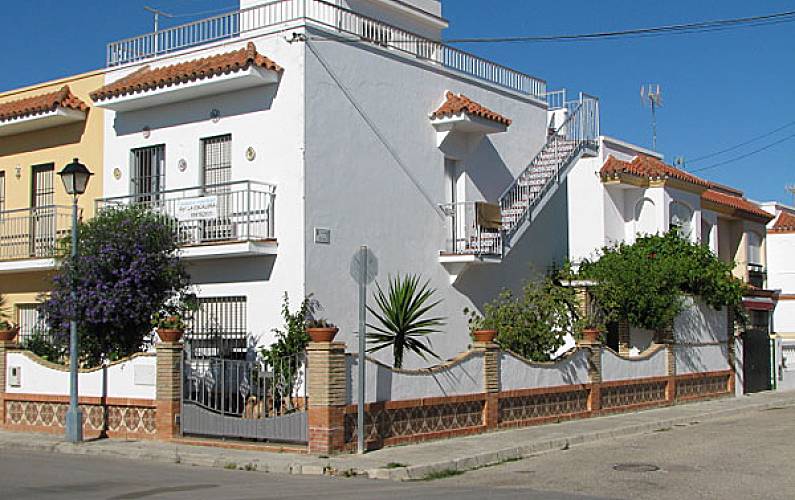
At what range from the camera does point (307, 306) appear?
1950 centimetres

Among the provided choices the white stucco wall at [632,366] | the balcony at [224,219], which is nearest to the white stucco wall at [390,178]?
the balcony at [224,219]

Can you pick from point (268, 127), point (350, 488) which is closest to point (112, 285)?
point (268, 127)

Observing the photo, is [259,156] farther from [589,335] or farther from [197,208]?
[589,335]

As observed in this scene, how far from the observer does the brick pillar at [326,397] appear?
49.6ft

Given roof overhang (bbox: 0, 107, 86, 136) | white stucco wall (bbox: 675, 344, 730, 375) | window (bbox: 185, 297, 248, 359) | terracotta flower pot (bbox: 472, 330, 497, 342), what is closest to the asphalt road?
terracotta flower pot (bbox: 472, 330, 497, 342)

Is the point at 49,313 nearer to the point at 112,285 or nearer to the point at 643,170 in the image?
the point at 112,285

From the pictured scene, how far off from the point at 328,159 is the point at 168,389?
5.92 m

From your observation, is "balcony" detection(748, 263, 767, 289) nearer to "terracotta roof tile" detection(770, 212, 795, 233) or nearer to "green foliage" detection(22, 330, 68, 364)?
"terracotta roof tile" detection(770, 212, 795, 233)

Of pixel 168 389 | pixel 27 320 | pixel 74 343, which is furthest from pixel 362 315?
pixel 27 320

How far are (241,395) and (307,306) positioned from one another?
334cm

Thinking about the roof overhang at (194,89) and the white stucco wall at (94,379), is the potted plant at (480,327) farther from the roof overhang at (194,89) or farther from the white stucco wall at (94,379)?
the roof overhang at (194,89)

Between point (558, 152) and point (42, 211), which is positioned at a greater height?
point (558, 152)

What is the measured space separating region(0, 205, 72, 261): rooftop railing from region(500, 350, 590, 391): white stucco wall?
11.0 m

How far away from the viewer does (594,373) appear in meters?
21.5
